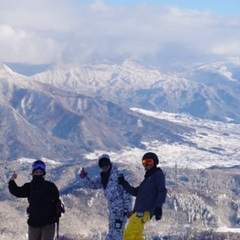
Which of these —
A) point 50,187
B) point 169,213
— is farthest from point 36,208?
point 169,213

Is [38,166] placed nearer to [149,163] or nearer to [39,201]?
[39,201]

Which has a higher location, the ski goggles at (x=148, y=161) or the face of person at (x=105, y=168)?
the ski goggles at (x=148, y=161)

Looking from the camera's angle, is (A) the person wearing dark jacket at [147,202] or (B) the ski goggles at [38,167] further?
(B) the ski goggles at [38,167]

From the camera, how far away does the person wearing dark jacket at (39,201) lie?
1939 centimetres

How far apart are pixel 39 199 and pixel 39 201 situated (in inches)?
2.6

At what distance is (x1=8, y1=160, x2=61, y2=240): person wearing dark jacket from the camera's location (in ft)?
63.6

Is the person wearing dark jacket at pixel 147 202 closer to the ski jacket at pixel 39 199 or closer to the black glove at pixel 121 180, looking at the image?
the black glove at pixel 121 180

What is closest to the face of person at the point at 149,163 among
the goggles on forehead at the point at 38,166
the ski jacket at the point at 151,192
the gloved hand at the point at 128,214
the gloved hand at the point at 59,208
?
the ski jacket at the point at 151,192

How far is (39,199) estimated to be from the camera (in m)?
19.4

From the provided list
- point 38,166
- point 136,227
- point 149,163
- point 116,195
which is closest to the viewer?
point 136,227

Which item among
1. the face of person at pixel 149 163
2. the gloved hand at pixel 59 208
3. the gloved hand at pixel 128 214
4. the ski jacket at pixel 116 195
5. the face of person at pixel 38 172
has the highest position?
the face of person at pixel 149 163

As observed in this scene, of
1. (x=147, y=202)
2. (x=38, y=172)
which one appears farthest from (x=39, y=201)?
(x=147, y=202)

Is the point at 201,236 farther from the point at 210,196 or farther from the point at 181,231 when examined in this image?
the point at 210,196

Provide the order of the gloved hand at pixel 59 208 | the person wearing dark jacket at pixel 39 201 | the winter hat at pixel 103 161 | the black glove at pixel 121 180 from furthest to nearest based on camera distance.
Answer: the black glove at pixel 121 180 < the winter hat at pixel 103 161 < the gloved hand at pixel 59 208 < the person wearing dark jacket at pixel 39 201
